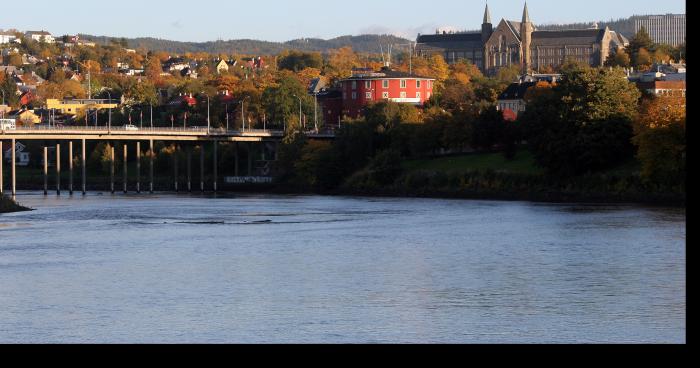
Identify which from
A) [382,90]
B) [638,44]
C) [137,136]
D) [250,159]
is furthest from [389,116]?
[638,44]

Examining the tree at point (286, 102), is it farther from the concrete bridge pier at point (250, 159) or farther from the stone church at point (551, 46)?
the stone church at point (551, 46)

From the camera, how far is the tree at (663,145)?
60.2 metres

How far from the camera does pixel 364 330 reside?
62.1ft

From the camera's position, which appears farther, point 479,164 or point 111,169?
point 111,169

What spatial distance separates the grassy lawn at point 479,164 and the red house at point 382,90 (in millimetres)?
29042

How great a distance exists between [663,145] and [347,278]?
3710 centimetres

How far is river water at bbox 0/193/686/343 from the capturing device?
19.1 m

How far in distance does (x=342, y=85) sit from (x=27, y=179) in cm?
3152

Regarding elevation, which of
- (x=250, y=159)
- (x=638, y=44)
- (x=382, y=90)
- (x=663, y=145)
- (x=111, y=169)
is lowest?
(x=111, y=169)

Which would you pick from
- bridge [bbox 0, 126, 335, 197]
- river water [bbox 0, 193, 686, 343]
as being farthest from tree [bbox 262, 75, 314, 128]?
river water [bbox 0, 193, 686, 343]

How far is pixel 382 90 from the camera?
109 metres

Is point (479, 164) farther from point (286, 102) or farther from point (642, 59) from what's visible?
point (642, 59)

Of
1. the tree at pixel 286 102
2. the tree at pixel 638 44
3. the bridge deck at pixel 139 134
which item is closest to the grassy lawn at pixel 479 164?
the bridge deck at pixel 139 134
